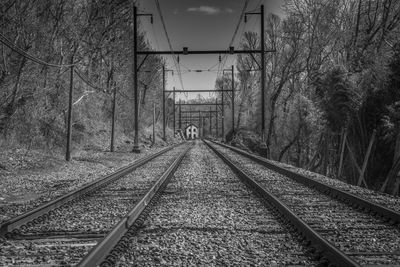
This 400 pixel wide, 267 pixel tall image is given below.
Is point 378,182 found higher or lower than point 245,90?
lower

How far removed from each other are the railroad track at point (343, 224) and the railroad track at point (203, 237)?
222 mm

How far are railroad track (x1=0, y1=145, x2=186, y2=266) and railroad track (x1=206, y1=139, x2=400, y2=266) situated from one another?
9.08 ft

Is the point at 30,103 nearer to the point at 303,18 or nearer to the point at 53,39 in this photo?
the point at 53,39

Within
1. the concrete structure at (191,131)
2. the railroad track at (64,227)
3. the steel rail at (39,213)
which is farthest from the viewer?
the concrete structure at (191,131)

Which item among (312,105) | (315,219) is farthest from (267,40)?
(315,219)

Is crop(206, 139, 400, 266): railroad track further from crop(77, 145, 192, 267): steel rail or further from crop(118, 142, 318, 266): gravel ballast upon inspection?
crop(77, 145, 192, 267): steel rail

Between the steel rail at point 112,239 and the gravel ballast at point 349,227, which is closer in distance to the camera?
the steel rail at point 112,239

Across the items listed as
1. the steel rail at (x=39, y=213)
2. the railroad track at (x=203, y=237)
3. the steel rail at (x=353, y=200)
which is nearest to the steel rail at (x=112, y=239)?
the railroad track at (x=203, y=237)

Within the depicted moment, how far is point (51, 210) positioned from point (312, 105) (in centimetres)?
1821

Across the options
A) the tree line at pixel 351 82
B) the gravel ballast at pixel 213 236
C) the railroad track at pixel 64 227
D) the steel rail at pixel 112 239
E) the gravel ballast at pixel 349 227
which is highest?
the tree line at pixel 351 82

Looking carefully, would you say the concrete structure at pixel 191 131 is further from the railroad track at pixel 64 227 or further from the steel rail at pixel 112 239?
the steel rail at pixel 112 239

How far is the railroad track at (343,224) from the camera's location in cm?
500

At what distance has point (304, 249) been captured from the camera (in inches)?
211

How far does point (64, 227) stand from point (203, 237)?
2196 millimetres
